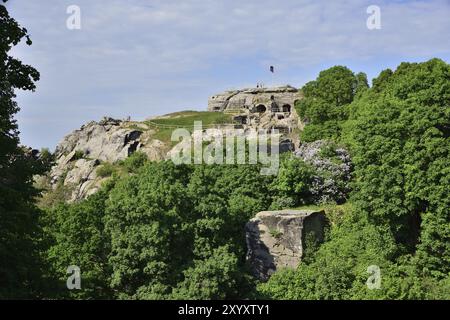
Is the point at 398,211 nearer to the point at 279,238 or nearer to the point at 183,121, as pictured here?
the point at 279,238

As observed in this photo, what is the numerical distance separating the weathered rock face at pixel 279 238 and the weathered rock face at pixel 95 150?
44.7 m

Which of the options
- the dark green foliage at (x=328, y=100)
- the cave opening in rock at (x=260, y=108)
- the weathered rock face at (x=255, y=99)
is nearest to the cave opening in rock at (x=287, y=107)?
the weathered rock face at (x=255, y=99)

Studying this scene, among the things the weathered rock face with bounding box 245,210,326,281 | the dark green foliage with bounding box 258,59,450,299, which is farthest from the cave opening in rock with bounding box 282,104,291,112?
the dark green foliage with bounding box 258,59,450,299

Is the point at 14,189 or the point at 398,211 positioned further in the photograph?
the point at 398,211

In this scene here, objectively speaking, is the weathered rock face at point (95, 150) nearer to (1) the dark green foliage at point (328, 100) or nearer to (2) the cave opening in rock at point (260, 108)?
(2) the cave opening in rock at point (260, 108)

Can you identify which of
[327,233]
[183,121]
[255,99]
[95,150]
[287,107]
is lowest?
[327,233]


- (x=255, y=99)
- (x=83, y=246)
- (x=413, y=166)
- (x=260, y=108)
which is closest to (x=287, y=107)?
(x=260, y=108)

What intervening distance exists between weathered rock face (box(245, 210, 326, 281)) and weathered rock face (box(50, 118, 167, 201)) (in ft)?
147

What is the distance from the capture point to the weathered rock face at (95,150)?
8256 centimetres

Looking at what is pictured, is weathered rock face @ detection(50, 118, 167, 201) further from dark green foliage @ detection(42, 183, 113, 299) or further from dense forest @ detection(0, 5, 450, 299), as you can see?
dense forest @ detection(0, 5, 450, 299)

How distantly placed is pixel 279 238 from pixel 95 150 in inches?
2410

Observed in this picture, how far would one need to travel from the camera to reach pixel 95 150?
92.1 meters
